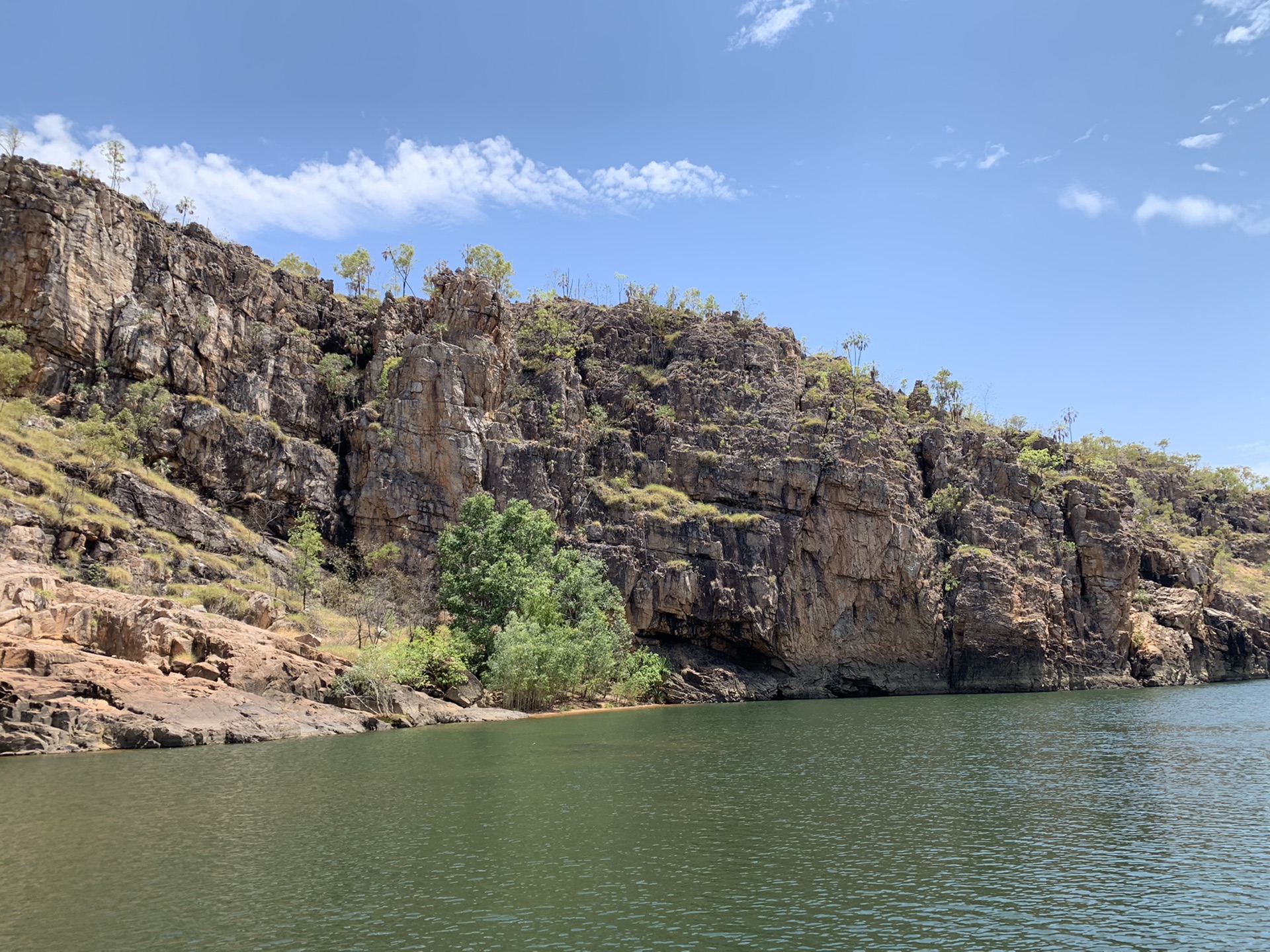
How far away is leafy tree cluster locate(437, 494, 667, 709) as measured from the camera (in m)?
63.4

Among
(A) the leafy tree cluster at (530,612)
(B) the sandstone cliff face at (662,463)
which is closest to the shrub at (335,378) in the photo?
(B) the sandstone cliff face at (662,463)

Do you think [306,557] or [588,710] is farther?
[306,557]

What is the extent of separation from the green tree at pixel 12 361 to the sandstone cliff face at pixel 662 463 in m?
1.98

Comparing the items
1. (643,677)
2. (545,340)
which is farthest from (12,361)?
(643,677)

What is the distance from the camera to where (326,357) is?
87.1 meters

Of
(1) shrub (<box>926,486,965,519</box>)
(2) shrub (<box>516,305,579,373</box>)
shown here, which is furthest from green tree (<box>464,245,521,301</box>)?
(1) shrub (<box>926,486,965,519</box>)

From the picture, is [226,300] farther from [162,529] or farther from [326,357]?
[162,529]

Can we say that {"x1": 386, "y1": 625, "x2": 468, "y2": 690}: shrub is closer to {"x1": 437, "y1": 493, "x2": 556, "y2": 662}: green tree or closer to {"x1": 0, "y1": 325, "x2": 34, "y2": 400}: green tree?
{"x1": 437, "y1": 493, "x2": 556, "y2": 662}: green tree

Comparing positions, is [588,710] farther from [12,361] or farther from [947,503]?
[12,361]

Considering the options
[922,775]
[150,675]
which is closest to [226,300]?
[150,675]

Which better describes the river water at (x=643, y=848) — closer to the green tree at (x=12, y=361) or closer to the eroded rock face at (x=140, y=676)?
the eroded rock face at (x=140, y=676)

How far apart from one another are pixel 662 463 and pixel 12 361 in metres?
59.2

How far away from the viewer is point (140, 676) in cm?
4334

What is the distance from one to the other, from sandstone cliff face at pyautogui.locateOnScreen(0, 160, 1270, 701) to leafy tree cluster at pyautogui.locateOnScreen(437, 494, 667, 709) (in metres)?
7.64
